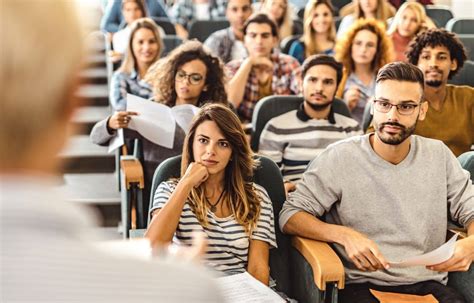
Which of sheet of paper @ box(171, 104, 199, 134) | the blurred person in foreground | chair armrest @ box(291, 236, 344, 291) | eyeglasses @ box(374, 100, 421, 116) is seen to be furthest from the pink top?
the blurred person in foreground

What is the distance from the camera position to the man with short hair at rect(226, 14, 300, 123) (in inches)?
157

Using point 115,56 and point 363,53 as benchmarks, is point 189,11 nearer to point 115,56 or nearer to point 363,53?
point 115,56

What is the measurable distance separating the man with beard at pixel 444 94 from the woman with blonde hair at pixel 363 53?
708 mm

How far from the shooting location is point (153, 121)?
3.02m

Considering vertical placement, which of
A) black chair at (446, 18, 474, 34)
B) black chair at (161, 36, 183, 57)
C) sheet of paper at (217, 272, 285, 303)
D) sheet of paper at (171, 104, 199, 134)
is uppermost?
black chair at (446, 18, 474, 34)

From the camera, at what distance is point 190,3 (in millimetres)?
6633

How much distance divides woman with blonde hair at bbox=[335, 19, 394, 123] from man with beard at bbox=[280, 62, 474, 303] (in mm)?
1708

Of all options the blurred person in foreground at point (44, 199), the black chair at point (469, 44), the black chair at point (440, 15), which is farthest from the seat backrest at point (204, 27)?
the blurred person in foreground at point (44, 199)

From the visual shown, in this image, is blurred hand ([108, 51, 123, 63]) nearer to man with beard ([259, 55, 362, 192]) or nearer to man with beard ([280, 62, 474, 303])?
man with beard ([259, 55, 362, 192])

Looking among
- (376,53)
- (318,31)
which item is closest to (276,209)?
(376,53)

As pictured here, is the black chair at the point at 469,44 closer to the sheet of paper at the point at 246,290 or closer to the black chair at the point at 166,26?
the black chair at the point at 166,26

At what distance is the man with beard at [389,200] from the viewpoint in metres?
2.30

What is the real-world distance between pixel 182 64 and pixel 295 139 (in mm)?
529

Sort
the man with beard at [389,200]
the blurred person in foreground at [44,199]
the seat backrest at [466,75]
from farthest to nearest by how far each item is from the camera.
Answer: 1. the seat backrest at [466,75]
2. the man with beard at [389,200]
3. the blurred person in foreground at [44,199]
